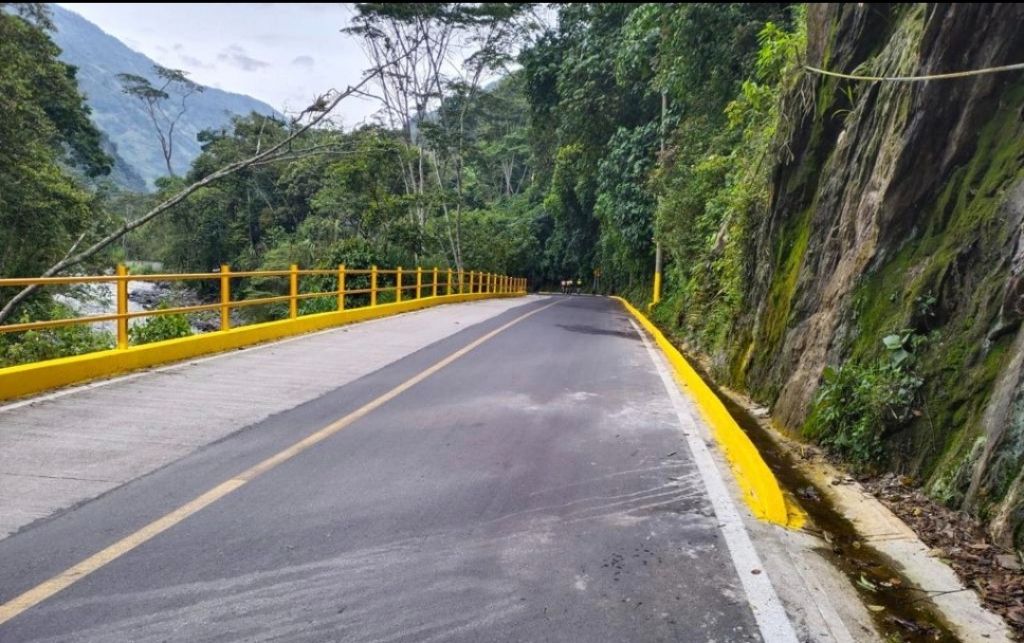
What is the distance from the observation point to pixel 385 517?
4.27 metres

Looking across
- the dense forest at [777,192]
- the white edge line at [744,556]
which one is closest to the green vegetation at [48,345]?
the dense forest at [777,192]

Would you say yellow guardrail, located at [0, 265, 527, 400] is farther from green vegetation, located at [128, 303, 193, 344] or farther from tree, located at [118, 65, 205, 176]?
tree, located at [118, 65, 205, 176]

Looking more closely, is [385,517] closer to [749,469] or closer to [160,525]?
[160,525]

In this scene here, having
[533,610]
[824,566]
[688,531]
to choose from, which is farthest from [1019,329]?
[533,610]

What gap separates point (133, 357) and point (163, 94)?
45554mm

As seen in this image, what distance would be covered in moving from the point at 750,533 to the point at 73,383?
7.22 m

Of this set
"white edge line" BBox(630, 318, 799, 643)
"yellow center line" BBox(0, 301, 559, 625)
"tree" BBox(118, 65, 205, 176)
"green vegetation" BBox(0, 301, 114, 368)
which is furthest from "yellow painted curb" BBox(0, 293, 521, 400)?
"tree" BBox(118, 65, 205, 176)

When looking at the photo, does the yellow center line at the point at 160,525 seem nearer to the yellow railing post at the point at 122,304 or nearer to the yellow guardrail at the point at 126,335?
the yellow guardrail at the point at 126,335

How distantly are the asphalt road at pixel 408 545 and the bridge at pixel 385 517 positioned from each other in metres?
0.02

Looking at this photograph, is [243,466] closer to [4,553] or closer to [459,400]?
[4,553]

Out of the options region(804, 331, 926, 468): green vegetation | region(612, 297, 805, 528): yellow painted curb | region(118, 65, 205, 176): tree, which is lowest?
region(612, 297, 805, 528): yellow painted curb

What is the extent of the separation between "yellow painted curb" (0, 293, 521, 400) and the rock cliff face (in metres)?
7.68

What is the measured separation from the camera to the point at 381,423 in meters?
6.57

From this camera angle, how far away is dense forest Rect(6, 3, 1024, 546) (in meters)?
5.33
